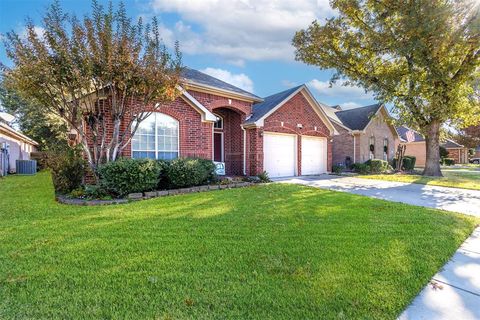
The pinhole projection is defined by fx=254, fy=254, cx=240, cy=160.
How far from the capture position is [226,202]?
23.4 ft

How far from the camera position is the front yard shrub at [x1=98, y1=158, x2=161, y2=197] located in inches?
303

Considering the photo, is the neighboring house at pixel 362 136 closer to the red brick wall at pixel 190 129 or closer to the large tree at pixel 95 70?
the red brick wall at pixel 190 129

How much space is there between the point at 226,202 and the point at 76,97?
625 cm

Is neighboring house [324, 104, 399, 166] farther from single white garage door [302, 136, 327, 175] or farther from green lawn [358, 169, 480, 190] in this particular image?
green lawn [358, 169, 480, 190]

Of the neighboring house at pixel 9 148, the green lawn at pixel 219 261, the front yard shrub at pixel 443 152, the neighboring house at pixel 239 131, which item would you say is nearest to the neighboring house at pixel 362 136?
the neighboring house at pixel 239 131

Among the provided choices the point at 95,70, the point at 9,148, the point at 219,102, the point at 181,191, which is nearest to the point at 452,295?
the point at 181,191

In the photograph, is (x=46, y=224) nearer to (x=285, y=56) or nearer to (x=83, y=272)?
(x=83, y=272)

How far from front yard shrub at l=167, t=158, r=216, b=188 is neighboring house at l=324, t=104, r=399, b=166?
53.3 feet

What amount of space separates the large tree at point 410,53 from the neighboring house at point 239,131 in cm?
333

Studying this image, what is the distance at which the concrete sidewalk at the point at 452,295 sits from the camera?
2547mm

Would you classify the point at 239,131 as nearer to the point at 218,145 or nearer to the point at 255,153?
the point at 218,145

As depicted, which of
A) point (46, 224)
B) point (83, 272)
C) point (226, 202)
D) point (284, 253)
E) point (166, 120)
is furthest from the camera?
point (166, 120)

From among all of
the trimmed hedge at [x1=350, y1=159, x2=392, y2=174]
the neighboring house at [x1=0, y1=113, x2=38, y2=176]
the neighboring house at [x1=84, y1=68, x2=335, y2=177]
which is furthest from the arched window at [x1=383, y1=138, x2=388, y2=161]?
the neighboring house at [x1=0, y1=113, x2=38, y2=176]

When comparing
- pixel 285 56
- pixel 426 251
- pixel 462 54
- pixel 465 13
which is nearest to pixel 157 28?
pixel 426 251
